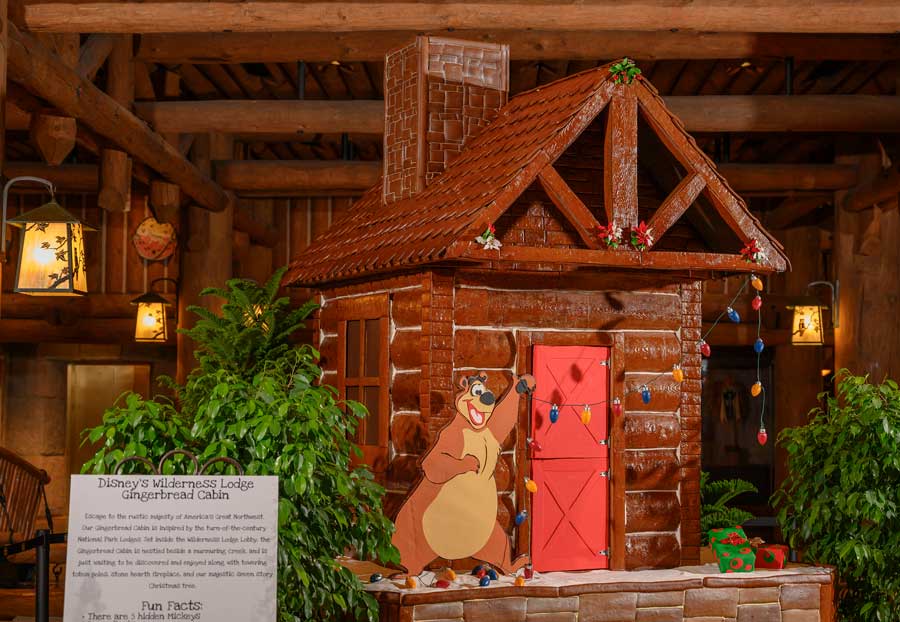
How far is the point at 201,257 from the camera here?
13.4m

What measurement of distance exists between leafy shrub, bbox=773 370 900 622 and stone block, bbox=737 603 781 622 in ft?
1.88

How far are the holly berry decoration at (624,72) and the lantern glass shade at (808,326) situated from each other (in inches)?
286

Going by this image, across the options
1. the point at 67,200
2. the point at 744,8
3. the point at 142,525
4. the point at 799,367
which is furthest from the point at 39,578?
the point at 799,367

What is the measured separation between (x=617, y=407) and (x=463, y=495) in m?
1.40

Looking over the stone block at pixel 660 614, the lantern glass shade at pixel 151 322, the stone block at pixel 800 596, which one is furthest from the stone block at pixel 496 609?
the lantern glass shade at pixel 151 322

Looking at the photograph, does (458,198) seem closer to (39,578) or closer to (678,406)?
(678,406)

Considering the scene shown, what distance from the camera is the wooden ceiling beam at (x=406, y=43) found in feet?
36.2

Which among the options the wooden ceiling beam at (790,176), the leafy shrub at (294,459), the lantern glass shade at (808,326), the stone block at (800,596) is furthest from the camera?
the lantern glass shade at (808,326)

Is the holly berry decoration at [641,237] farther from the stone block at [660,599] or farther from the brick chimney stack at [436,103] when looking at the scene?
the stone block at [660,599]

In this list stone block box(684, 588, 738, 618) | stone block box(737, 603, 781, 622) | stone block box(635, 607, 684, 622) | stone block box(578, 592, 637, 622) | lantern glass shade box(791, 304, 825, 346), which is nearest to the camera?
stone block box(578, 592, 637, 622)

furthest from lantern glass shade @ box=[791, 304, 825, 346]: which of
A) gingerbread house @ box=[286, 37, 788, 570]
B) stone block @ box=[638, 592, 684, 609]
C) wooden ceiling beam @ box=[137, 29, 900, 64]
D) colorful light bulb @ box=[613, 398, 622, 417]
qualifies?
stone block @ box=[638, 592, 684, 609]

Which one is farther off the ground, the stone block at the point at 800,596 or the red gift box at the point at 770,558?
A: the red gift box at the point at 770,558

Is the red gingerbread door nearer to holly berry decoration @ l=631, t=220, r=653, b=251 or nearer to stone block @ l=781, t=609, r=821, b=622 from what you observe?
holly berry decoration @ l=631, t=220, r=653, b=251

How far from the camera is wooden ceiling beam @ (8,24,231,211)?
7875 mm
